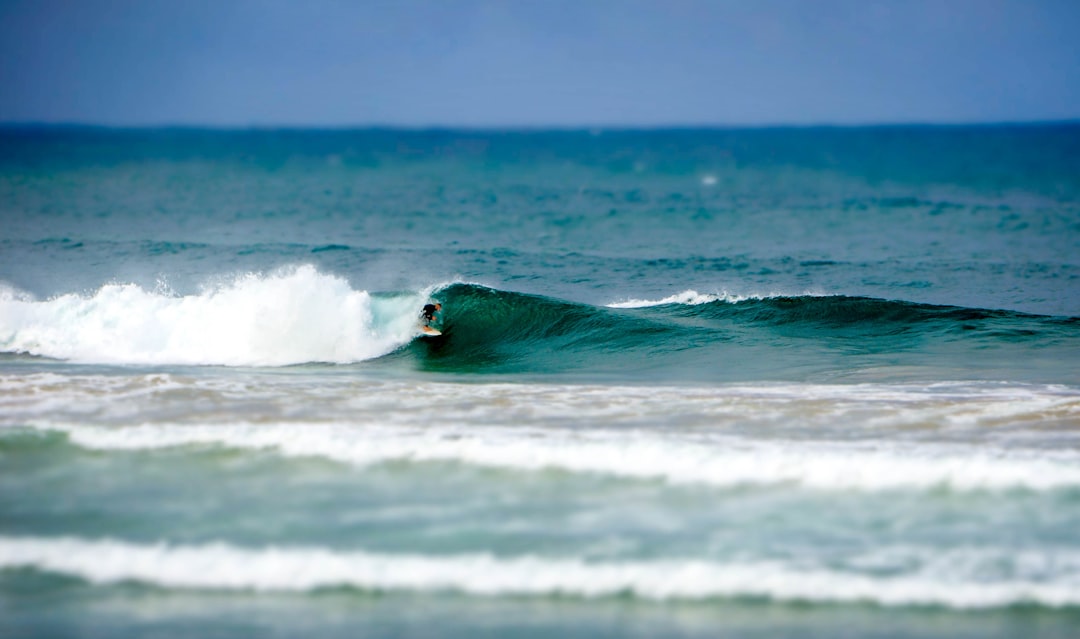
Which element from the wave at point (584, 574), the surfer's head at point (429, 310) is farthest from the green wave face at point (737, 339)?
the wave at point (584, 574)

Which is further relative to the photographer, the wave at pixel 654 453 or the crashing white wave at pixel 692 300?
the crashing white wave at pixel 692 300

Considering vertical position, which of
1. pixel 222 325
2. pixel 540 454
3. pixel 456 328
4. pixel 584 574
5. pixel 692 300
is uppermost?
pixel 692 300

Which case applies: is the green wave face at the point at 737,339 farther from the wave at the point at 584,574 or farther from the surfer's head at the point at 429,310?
the wave at the point at 584,574

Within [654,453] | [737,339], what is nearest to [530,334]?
[737,339]

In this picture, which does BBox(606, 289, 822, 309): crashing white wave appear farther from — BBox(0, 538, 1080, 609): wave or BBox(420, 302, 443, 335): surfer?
BBox(0, 538, 1080, 609): wave

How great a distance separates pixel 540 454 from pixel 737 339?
7242 millimetres

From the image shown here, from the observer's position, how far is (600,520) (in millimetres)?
6625

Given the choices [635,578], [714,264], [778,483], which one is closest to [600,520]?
[635,578]

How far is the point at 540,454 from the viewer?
25.1 feet

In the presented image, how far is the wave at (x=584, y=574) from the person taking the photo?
571 centimetres

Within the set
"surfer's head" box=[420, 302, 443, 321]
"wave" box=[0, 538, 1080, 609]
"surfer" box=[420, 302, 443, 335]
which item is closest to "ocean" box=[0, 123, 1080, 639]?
"wave" box=[0, 538, 1080, 609]

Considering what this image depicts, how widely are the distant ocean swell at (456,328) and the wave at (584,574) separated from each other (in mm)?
6558

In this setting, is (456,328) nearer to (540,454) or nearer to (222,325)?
(222,325)

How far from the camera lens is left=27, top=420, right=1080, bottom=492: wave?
23.6 ft
